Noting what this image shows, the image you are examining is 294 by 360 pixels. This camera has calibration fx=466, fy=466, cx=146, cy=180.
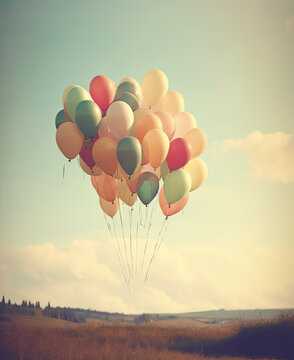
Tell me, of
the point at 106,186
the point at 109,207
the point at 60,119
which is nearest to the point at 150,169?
the point at 106,186

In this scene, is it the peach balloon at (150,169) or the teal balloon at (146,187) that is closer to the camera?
the teal balloon at (146,187)

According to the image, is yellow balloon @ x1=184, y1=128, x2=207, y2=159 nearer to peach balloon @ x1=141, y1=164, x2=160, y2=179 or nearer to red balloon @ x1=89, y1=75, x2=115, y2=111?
peach balloon @ x1=141, y1=164, x2=160, y2=179

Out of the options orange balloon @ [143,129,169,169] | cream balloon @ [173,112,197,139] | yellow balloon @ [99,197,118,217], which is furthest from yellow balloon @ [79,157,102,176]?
cream balloon @ [173,112,197,139]

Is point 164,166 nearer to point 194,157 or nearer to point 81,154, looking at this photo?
point 194,157

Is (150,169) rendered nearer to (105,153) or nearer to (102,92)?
(105,153)

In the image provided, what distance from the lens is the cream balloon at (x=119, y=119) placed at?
491 cm

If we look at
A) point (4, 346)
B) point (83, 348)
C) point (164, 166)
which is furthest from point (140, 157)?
point (4, 346)

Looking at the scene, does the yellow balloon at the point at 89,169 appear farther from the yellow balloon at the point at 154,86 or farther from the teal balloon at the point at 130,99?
the yellow balloon at the point at 154,86

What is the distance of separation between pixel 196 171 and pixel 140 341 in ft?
8.27

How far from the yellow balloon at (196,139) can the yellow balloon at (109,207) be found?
1.17 meters

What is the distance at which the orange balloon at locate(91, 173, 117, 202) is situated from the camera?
5.53 meters

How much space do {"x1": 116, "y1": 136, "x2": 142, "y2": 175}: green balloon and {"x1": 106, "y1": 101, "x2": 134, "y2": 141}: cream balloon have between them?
0.50 ft

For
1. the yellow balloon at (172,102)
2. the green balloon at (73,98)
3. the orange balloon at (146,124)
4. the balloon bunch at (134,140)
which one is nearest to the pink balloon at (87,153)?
the balloon bunch at (134,140)

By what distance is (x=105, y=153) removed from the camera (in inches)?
196
